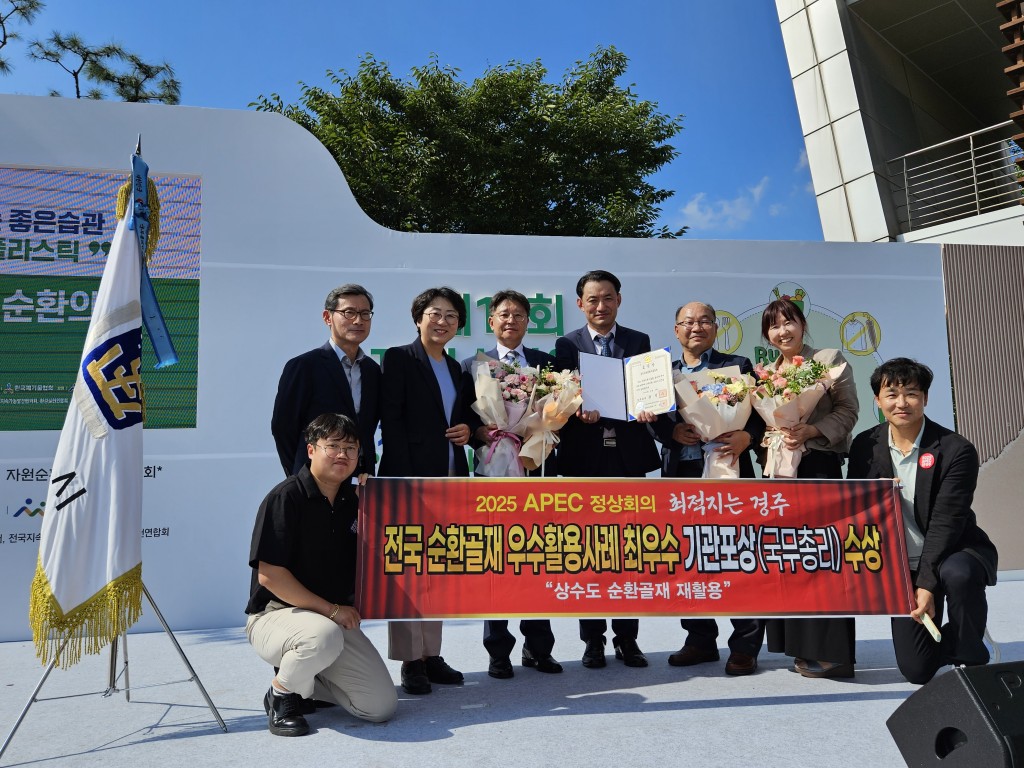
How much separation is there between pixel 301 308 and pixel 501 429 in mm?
2400

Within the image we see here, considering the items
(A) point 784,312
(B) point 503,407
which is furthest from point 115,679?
(A) point 784,312

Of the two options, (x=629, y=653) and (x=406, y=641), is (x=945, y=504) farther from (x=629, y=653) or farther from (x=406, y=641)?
(x=406, y=641)

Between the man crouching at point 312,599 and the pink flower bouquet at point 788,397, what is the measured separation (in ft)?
5.54

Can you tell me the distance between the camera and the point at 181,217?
4.96 meters

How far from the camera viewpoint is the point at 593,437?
3467mm

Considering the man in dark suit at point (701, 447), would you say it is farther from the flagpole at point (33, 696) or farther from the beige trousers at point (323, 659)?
the flagpole at point (33, 696)

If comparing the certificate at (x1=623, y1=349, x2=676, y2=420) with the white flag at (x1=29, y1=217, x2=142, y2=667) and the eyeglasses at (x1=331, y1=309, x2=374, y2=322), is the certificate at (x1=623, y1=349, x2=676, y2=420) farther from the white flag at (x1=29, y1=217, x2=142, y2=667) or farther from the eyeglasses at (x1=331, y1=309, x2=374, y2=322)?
the white flag at (x1=29, y1=217, x2=142, y2=667)

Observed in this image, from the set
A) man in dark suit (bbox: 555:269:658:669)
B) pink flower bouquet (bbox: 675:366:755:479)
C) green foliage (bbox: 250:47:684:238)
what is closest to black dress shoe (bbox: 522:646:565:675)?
man in dark suit (bbox: 555:269:658:669)

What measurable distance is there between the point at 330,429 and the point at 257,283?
260cm

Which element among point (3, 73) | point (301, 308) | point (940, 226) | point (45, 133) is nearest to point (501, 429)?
point (301, 308)

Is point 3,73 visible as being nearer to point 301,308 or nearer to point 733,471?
point 301,308

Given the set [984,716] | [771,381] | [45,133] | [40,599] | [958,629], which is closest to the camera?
[984,716]

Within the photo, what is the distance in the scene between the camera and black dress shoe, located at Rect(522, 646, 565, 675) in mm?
3420

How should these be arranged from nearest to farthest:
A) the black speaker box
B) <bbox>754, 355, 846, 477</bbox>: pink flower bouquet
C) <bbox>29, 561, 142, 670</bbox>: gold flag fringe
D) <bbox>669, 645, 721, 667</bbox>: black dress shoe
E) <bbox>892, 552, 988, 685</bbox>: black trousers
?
the black speaker box
<bbox>29, 561, 142, 670</bbox>: gold flag fringe
<bbox>892, 552, 988, 685</bbox>: black trousers
<bbox>754, 355, 846, 477</bbox>: pink flower bouquet
<bbox>669, 645, 721, 667</bbox>: black dress shoe
